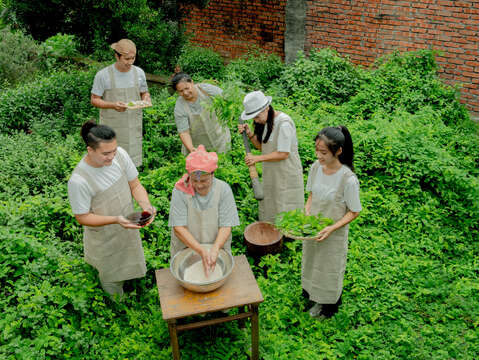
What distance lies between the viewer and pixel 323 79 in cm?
848

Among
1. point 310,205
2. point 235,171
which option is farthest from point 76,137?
point 310,205

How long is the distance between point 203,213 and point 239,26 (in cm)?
805

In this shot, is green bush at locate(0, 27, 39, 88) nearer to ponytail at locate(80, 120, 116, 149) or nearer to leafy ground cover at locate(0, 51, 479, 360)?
leafy ground cover at locate(0, 51, 479, 360)

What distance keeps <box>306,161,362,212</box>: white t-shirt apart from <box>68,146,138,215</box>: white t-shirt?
6.12ft

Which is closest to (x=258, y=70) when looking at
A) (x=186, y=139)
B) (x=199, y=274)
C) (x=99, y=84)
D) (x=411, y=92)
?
(x=411, y=92)

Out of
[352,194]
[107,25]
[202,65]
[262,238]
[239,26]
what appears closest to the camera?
[352,194]

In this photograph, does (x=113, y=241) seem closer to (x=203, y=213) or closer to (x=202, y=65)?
(x=203, y=213)

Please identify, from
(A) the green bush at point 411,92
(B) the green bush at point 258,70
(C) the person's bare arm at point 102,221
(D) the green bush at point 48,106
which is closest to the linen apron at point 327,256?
(C) the person's bare arm at point 102,221

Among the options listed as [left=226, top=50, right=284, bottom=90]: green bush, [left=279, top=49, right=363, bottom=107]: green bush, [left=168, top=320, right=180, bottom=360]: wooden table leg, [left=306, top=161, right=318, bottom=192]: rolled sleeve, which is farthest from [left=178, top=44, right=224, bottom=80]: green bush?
[left=168, top=320, right=180, bottom=360]: wooden table leg

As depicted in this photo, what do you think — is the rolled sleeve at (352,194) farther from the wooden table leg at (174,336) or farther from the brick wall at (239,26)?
the brick wall at (239,26)

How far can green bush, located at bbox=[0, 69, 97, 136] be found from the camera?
24.1ft

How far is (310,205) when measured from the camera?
3.97 meters

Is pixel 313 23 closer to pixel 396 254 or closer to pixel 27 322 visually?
pixel 396 254

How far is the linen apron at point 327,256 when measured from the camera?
3.70 m
